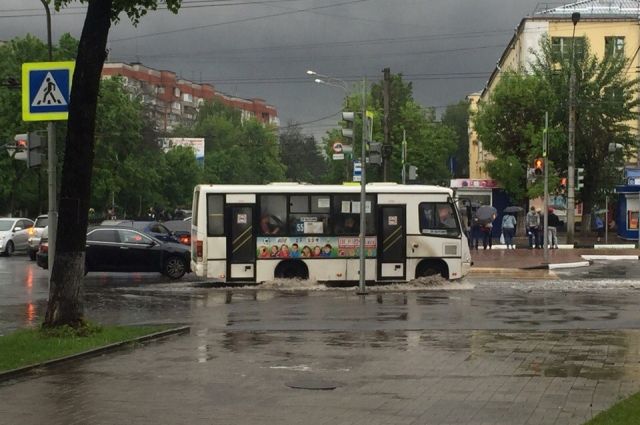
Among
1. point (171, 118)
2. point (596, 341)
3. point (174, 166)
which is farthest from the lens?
point (171, 118)

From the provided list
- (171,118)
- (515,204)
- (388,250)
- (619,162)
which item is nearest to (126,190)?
(515,204)

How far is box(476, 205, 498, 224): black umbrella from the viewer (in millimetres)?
39884

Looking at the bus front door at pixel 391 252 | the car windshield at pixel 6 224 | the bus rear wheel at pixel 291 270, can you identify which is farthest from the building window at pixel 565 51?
the bus rear wheel at pixel 291 270

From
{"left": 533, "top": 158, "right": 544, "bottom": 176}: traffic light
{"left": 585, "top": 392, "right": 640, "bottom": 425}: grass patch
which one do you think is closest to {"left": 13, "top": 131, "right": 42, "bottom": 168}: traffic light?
{"left": 585, "top": 392, "right": 640, "bottom": 425}: grass patch

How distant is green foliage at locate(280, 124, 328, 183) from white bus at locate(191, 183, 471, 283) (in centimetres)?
12245

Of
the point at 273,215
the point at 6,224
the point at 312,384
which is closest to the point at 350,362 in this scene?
the point at 312,384

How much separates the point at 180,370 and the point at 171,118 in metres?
139

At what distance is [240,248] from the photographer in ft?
79.6

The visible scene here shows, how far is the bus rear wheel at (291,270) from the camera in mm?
24391

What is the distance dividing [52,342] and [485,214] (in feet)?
98.3

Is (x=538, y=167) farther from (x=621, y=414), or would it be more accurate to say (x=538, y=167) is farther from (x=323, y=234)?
(x=621, y=414)

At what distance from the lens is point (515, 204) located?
187ft

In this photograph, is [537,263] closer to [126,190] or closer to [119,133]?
[119,133]

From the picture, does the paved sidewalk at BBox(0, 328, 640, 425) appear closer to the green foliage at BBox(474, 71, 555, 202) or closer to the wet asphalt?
the wet asphalt
